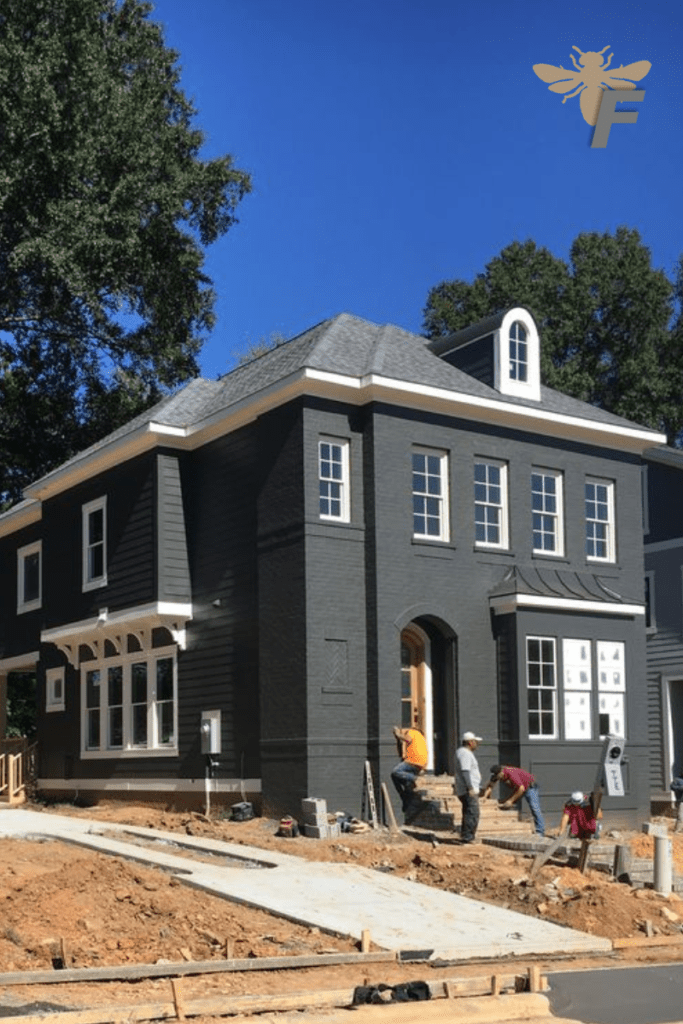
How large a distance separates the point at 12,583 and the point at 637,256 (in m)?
27.4

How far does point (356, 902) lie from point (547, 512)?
11460 mm

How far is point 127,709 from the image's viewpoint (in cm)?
2798

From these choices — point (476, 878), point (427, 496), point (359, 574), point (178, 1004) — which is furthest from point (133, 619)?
point (178, 1004)

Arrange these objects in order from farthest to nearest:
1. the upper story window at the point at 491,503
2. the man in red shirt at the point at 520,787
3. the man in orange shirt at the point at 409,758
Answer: the upper story window at the point at 491,503, the man in red shirt at the point at 520,787, the man in orange shirt at the point at 409,758

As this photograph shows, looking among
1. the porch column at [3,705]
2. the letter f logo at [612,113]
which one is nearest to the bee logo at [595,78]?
the letter f logo at [612,113]

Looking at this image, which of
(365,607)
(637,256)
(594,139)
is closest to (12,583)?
(365,607)

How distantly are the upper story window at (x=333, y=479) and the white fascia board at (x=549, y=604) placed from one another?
10.9ft

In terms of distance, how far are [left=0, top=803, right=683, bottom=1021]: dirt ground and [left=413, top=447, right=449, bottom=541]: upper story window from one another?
6216mm

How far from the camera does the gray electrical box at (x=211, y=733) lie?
24.9 metres

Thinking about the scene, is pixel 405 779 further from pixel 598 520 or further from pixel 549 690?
pixel 598 520

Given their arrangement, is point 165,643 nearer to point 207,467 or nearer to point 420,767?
point 207,467

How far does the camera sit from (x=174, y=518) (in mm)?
26797

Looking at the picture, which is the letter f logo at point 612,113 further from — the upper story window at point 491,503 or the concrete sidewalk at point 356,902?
the concrete sidewalk at point 356,902

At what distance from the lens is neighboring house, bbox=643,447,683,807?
36.5 m
